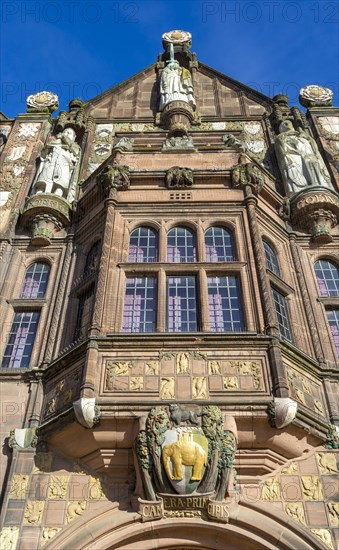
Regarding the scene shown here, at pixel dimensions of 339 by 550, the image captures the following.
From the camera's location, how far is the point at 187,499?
10.8 meters

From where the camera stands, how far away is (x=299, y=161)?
65.6 ft

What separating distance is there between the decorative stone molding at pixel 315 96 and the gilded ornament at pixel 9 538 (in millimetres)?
20504

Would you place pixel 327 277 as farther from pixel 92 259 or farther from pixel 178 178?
pixel 92 259

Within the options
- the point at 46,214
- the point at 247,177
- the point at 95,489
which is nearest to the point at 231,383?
the point at 95,489

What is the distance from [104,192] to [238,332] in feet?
22.9

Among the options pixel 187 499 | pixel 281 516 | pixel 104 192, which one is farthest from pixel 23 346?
pixel 281 516

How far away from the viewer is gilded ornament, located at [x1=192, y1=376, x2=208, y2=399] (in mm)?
11749

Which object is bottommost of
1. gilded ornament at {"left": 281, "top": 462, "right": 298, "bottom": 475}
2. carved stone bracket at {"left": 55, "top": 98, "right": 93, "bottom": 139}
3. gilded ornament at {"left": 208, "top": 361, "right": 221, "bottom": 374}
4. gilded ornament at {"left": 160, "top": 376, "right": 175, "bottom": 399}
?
gilded ornament at {"left": 281, "top": 462, "right": 298, "bottom": 475}

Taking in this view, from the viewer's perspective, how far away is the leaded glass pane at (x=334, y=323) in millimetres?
15381

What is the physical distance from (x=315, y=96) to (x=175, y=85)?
6264 millimetres

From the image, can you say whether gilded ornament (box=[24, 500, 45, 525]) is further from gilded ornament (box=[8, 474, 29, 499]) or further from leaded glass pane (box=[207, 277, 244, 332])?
leaded glass pane (box=[207, 277, 244, 332])

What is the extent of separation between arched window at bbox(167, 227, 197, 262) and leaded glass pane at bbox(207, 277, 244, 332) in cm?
112

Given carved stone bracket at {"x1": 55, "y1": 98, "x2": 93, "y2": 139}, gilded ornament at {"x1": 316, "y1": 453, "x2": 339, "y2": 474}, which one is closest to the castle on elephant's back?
gilded ornament at {"x1": 316, "y1": 453, "x2": 339, "y2": 474}

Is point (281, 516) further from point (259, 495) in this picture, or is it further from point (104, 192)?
point (104, 192)
